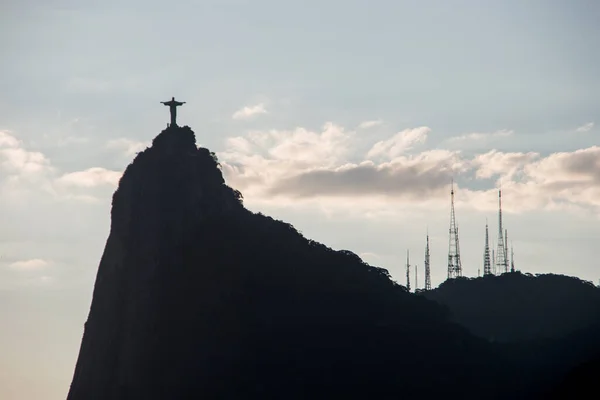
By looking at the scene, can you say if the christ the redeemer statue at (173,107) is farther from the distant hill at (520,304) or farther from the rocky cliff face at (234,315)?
the distant hill at (520,304)

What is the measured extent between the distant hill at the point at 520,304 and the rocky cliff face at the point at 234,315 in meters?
29.9

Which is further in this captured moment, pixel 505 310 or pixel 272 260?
pixel 505 310

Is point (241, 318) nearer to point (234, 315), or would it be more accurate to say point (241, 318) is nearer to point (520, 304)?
point (234, 315)

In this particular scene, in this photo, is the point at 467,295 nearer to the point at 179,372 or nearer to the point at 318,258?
the point at 318,258

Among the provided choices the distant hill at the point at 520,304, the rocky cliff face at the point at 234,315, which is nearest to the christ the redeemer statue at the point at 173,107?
the rocky cliff face at the point at 234,315

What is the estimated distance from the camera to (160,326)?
417 feet

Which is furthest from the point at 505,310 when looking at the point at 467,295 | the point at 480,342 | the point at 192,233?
the point at 192,233

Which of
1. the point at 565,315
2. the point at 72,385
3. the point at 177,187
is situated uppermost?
the point at 177,187

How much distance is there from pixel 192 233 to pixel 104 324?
1360cm

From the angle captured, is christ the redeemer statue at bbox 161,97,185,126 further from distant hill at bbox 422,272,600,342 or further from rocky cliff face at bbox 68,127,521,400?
distant hill at bbox 422,272,600,342

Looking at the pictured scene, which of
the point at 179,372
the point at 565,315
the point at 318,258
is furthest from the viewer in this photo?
the point at 565,315

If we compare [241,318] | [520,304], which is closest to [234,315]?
[241,318]

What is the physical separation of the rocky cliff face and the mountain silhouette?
14 cm

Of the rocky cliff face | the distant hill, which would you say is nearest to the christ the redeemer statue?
the rocky cliff face
